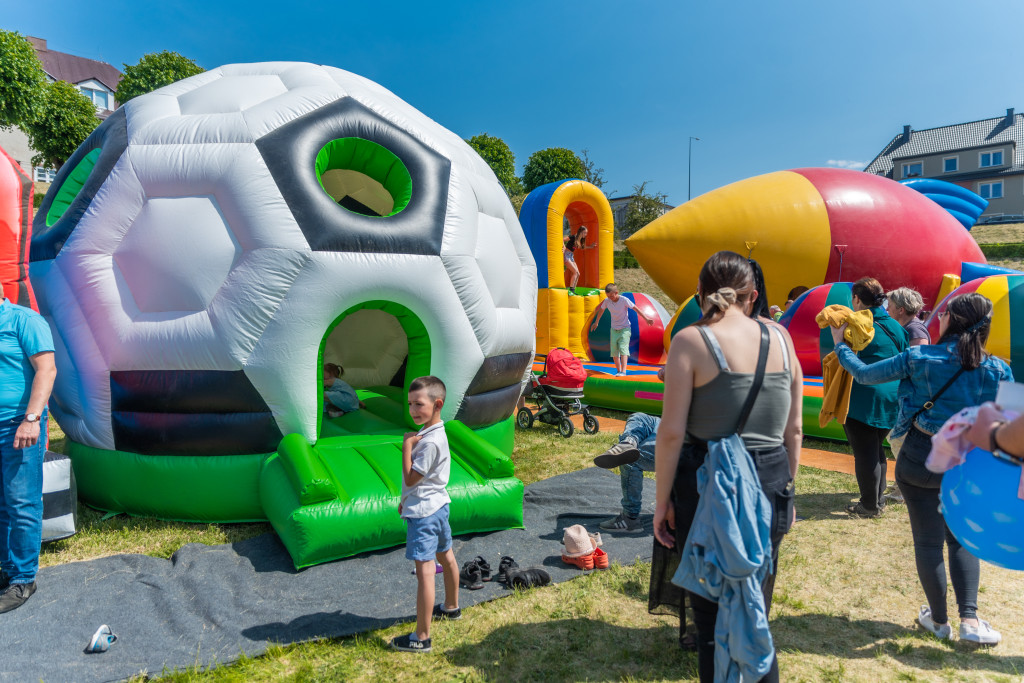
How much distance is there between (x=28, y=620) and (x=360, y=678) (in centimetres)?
170

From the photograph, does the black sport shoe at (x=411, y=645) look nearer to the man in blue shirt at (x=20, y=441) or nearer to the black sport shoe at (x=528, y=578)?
the black sport shoe at (x=528, y=578)

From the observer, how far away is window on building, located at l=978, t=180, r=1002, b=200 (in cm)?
3919

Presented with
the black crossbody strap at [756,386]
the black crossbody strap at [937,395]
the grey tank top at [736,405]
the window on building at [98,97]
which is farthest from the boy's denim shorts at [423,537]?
the window on building at [98,97]

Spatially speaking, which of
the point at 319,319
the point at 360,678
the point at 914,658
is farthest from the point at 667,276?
the point at 360,678

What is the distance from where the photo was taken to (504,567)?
3568 mm

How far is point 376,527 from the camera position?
12.3 feet

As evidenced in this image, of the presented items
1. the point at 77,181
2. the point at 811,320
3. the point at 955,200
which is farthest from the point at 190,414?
the point at 955,200

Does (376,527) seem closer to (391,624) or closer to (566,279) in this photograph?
(391,624)

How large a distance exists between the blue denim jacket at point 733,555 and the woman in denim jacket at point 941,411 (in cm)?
124

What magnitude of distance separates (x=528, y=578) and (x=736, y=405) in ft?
6.31

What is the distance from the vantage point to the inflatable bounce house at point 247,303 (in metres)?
3.97

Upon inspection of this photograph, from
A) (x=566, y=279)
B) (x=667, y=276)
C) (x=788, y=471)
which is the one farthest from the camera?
(x=566, y=279)

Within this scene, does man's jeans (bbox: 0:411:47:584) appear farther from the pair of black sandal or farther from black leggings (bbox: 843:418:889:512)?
black leggings (bbox: 843:418:889:512)

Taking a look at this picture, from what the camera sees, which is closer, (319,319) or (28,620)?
(28,620)
